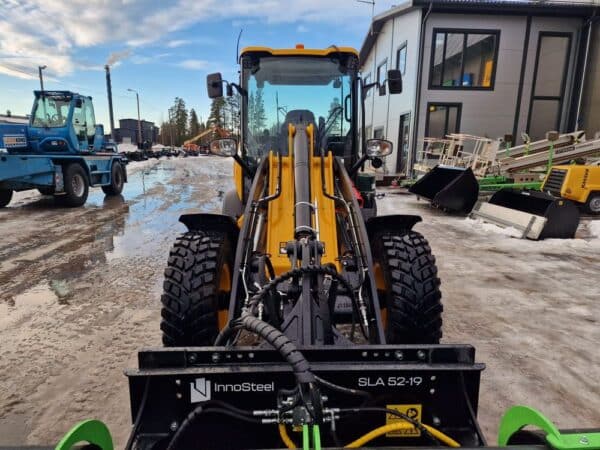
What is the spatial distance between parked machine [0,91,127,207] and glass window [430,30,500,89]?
37.1ft

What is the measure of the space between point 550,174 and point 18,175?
1198 centimetres

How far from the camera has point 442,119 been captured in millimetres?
14852

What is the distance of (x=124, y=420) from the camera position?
245cm

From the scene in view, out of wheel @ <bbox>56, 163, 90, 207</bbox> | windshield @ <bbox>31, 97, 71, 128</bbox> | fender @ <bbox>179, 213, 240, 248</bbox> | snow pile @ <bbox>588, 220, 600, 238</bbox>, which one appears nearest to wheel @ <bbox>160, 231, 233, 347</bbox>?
fender @ <bbox>179, 213, 240, 248</bbox>

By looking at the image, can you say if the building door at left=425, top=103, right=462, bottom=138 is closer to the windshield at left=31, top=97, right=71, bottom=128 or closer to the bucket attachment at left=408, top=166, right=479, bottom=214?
the bucket attachment at left=408, top=166, right=479, bottom=214

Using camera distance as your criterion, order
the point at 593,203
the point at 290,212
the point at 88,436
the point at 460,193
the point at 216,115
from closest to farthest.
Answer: the point at 88,436
the point at 290,212
the point at 593,203
the point at 460,193
the point at 216,115

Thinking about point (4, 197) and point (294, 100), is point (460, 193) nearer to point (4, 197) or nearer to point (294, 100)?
point (294, 100)

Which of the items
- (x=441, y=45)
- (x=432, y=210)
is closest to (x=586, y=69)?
(x=441, y=45)

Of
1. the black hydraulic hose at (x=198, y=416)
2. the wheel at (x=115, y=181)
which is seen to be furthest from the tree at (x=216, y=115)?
the black hydraulic hose at (x=198, y=416)

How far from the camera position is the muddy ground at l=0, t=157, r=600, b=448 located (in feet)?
8.66

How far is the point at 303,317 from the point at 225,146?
→ 5.84 ft

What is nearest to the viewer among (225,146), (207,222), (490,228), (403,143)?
(207,222)

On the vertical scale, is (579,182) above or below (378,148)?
below

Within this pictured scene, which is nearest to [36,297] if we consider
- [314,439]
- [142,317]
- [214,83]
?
[142,317]
